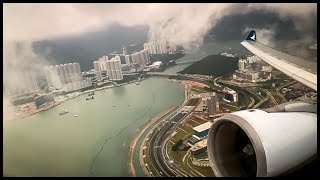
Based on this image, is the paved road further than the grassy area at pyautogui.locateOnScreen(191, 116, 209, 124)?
No

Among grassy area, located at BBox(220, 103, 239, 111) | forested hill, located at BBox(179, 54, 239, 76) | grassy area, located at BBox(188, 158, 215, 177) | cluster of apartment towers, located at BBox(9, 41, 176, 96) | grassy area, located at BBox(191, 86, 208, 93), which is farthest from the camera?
forested hill, located at BBox(179, 54, 239, 76)

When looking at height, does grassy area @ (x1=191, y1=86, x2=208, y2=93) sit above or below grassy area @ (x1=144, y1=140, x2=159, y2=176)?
above

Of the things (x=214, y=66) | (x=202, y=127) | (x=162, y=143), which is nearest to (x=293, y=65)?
(x=202, y=127)

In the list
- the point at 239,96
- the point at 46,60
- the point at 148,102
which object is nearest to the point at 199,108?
the point at 239,96

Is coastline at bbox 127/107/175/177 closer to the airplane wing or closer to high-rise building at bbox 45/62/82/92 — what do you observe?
high-rise building at bbox 45/62/82/92

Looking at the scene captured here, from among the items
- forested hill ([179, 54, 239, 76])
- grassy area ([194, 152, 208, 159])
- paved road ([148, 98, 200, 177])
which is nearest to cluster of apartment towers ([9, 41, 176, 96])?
forested hill ([179, 54, 239, 76])

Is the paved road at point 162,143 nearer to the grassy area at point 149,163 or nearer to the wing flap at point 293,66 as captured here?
the grassy area at point 149,163
